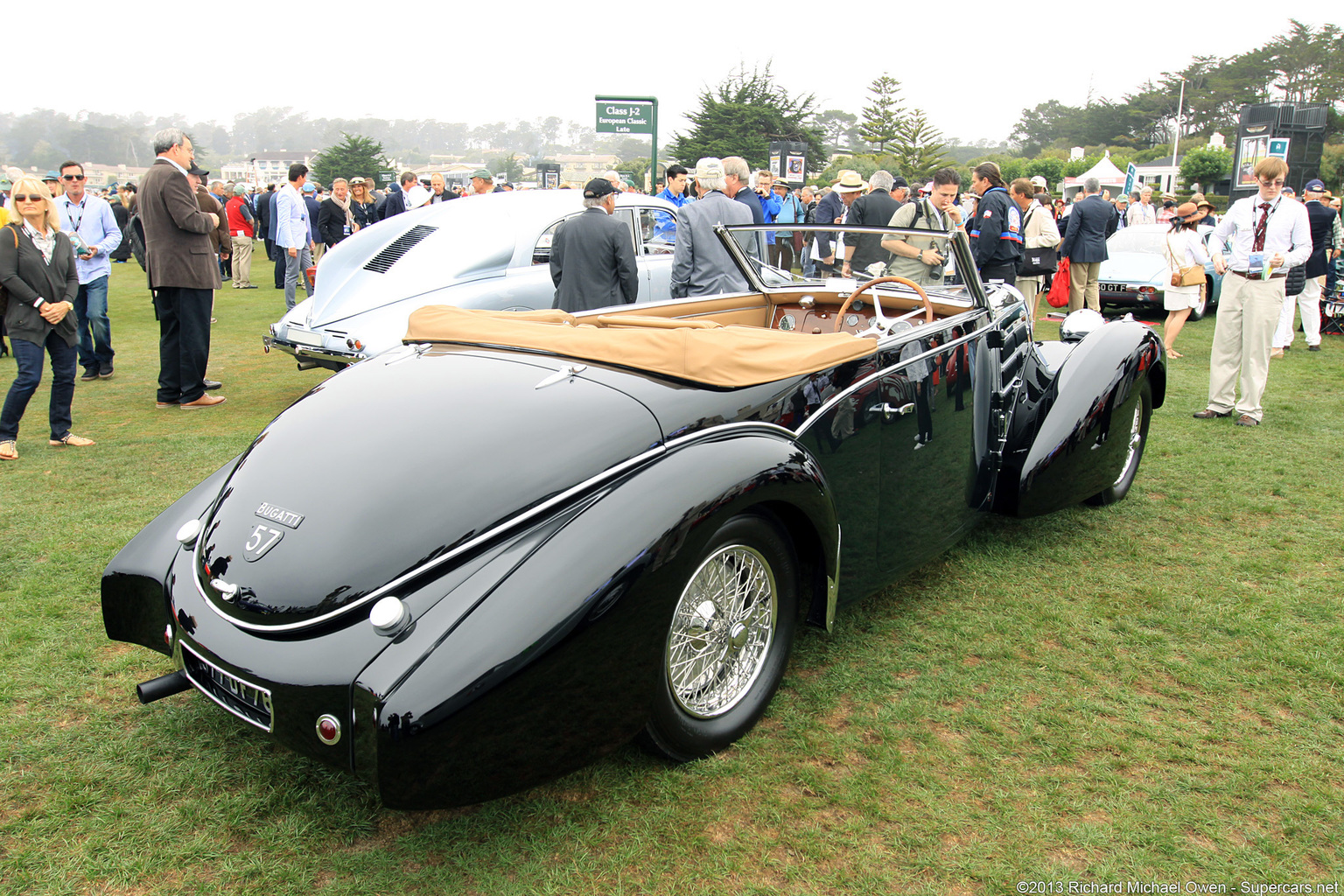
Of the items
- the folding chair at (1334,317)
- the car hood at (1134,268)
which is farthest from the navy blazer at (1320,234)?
the car hood at (1134,268)

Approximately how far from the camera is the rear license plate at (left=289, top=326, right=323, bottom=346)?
6.66 meters

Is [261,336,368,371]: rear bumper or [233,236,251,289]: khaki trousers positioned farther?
[233,236,251,289]: khaki trousers

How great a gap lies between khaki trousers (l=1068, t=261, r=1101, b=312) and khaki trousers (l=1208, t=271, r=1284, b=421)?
337 centimetres

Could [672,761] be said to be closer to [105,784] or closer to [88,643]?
[105,784]

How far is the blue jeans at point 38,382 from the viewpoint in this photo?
554 cm

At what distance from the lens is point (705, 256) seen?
6.18 metres

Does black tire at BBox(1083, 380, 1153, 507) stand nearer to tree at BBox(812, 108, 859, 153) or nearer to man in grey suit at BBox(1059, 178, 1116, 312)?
man in grey suit at BBox(1059, 178, 1116, 312)

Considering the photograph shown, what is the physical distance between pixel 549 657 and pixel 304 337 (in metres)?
5.55

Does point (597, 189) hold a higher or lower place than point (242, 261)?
higher

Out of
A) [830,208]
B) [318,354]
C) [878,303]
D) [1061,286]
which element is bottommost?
[318,354]

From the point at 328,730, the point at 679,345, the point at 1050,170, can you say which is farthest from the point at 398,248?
the point at 1050,170

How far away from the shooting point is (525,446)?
237cm

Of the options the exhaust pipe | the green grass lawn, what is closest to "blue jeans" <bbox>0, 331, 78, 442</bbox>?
the green grass lawn

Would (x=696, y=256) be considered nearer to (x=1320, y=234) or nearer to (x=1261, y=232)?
(x=1261, y=232)
